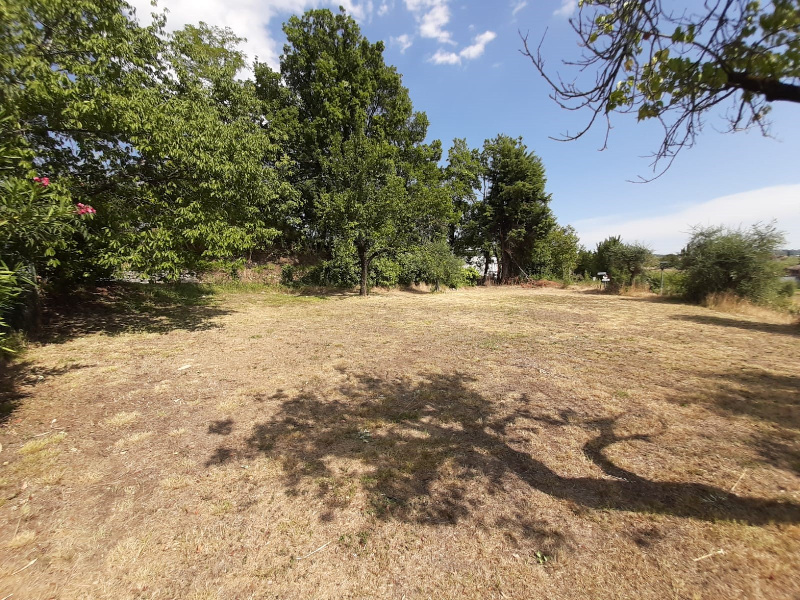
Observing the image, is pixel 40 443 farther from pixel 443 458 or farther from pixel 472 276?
pixel 472 276

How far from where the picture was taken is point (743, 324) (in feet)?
29.3

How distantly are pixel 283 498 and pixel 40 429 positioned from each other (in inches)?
110

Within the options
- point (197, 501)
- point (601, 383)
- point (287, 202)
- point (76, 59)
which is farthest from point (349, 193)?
point (197, 501)

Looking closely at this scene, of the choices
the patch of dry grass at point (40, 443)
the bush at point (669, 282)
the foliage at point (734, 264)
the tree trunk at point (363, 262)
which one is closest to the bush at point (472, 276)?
the tree trunk at point (363, 262)

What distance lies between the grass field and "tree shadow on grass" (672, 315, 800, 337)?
3.44 m

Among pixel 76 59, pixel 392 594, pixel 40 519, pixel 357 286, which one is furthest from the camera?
pixel 357 286

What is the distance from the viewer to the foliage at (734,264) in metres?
11.0

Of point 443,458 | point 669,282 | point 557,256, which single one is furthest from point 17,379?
point 557,256

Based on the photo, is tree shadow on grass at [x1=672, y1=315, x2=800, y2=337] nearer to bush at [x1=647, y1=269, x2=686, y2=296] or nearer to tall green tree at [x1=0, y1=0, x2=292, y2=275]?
bush at [x1=647, y1=269, x2=686, y2=296]

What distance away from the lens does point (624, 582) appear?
1795 mm

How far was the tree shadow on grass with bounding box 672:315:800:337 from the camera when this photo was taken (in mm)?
8062

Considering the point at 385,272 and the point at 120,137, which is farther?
the point at 385,272

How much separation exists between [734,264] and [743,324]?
4.14 metres

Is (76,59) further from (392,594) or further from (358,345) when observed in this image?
(392,594)
